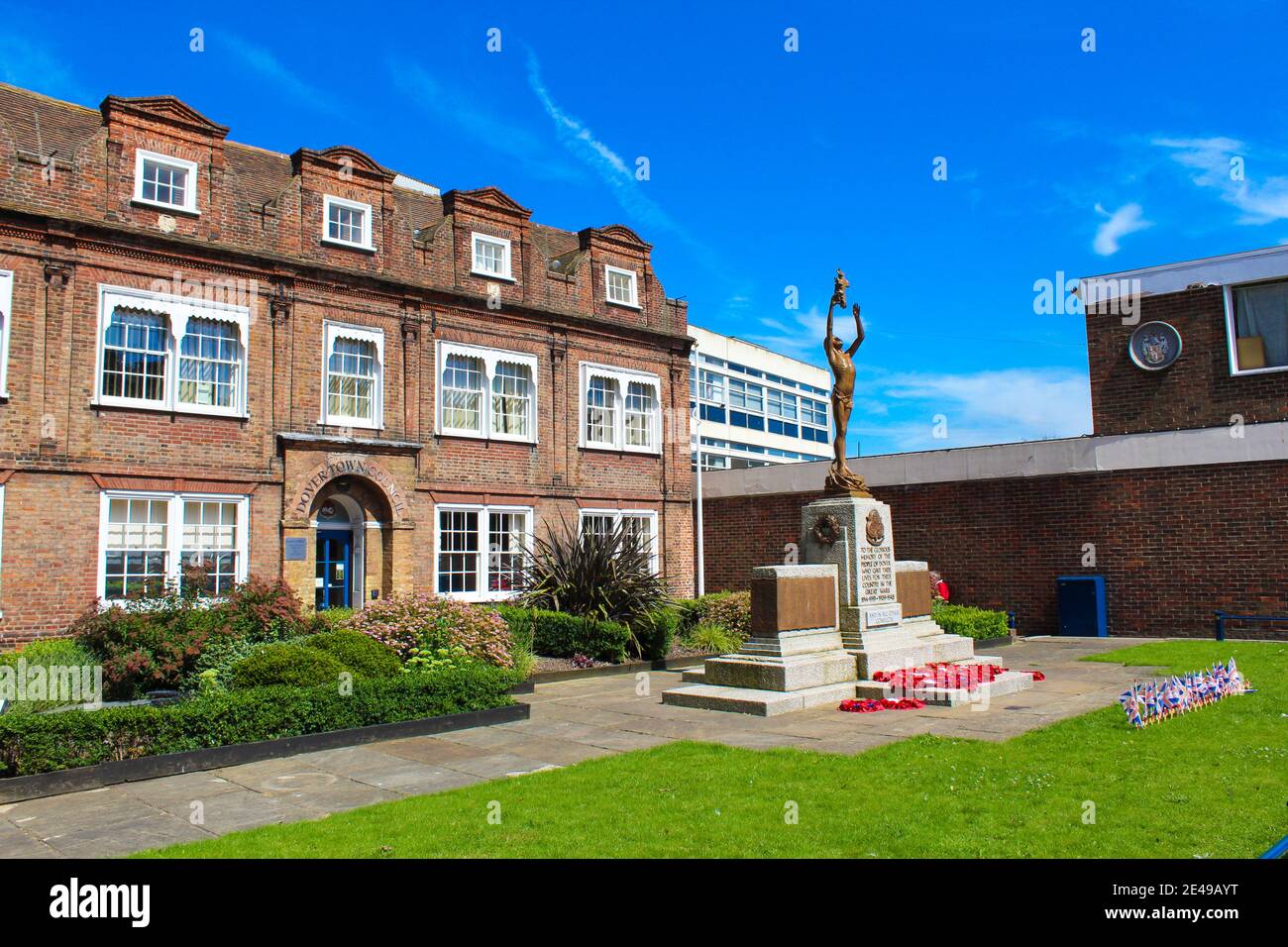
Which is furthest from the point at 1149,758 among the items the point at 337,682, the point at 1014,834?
the point at 337,682

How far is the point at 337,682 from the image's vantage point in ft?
36.5

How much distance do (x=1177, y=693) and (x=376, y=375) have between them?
15981 mm

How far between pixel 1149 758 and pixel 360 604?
50.7 feet

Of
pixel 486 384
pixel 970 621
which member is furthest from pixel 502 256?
pixel 970 621

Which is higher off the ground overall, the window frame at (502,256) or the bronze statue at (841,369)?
the window frame at (502,256)

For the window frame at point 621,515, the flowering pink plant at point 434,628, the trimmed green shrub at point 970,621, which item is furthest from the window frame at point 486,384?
the trimmed green shrub at point 970,621

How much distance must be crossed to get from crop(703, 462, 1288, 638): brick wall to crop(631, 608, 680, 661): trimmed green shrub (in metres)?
8.84

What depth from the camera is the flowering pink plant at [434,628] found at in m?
14.2

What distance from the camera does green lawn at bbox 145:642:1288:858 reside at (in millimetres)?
6117

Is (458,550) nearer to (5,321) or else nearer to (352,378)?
(352,378)

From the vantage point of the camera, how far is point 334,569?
20078 mm

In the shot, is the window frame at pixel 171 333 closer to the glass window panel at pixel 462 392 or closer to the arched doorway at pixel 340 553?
the arched doorway at pixel 340 553

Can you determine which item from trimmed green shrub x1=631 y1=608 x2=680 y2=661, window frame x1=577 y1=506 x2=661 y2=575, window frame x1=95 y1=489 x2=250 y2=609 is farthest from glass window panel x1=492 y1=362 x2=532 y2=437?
trimmed green shrub x1=631 y1=608 x2=680 y2=661

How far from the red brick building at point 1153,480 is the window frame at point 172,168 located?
677 inches
